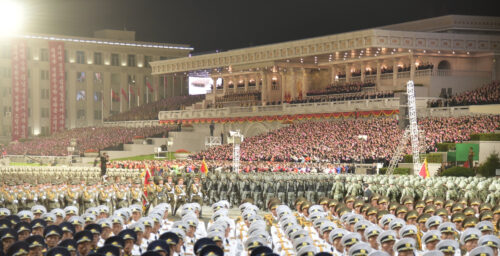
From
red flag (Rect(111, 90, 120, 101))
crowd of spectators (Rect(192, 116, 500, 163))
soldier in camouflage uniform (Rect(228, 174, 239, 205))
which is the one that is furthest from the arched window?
red flag (Rect(111, 90, 120, 101))

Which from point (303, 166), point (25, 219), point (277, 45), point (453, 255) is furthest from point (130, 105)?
point (453, 255)

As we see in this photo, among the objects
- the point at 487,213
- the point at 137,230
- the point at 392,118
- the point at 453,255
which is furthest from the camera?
the point at 392,118

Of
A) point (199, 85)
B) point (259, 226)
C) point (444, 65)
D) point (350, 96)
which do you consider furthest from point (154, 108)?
point (259, 226)

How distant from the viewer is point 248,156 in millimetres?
59750

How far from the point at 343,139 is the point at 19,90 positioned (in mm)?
50946

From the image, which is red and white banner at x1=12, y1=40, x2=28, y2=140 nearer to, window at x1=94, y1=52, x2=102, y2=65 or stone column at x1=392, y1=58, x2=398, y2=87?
window at x1=94, y1=52, x2=102, y2=65

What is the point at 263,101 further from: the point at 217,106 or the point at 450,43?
the point at 450,43

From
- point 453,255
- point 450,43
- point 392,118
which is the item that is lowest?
point 453,255

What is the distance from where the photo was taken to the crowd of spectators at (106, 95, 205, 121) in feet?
305

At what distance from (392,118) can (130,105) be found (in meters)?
54.7

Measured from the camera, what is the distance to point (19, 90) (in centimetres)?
9419

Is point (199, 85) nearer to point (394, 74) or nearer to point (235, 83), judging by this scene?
point (235, 83)

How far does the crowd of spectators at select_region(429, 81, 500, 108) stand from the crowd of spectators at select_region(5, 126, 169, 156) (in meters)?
32.2

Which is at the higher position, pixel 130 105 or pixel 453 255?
pixel 130 105
